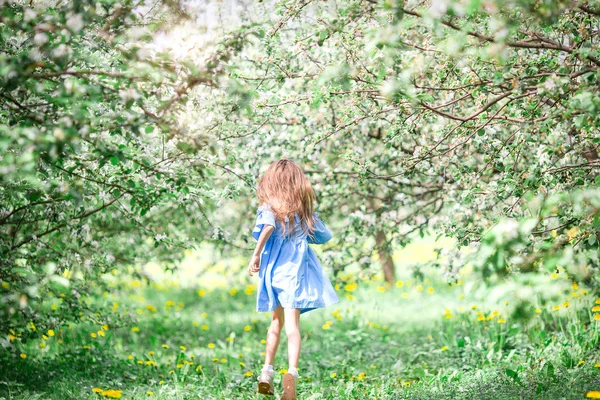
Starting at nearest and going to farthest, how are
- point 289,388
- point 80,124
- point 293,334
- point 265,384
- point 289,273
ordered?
point 80,124
point 289,388
point 265,384
point 293,334
point 289,273

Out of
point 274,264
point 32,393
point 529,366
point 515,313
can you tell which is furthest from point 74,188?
point 529,366

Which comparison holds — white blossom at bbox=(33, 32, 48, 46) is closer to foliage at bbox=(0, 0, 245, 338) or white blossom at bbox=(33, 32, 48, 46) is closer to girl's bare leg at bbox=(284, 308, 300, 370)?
foliage at bbox=(0, 0, 245, 338)

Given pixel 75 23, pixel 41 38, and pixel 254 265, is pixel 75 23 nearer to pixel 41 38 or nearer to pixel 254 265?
pixel 41 38

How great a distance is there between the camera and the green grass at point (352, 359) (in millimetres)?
3832

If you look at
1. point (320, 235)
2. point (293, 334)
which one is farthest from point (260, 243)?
point (293, 334)

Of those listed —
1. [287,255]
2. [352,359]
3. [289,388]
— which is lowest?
[289,388]

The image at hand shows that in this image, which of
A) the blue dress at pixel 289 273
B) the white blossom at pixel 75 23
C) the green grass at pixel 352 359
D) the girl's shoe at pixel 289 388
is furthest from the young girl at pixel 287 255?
the white blossom at pixel 75 23

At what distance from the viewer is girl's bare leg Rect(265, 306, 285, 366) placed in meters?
3.90

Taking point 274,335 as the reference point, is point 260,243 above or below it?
above

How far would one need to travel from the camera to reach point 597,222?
102 inches

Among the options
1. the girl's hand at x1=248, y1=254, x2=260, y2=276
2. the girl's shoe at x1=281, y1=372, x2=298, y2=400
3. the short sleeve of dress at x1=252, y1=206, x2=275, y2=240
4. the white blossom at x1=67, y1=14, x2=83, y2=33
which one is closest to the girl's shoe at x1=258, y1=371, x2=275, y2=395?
the girl's shoe at x1=281, y1=372, x2=298, y2=400

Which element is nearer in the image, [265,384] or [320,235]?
[265,384]

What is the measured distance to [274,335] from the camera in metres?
3.98

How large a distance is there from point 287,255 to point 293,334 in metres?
0.51
